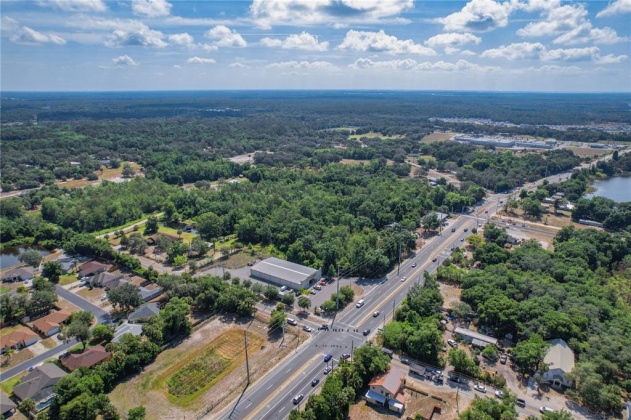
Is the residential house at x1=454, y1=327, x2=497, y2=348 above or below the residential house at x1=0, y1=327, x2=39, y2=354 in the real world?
above

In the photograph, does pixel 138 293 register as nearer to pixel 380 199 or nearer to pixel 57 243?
pixel 57 243

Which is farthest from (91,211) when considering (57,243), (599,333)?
(599,333)

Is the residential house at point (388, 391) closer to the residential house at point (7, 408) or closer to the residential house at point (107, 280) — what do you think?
the residential house at point (7, 408)

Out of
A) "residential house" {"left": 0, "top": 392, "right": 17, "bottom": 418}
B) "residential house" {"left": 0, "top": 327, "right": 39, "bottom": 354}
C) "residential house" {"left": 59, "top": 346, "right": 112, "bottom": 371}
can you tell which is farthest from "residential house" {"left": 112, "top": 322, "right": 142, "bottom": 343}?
"residential house" {"left": 0, "top": 392, "right": 17, "bottom": 418}

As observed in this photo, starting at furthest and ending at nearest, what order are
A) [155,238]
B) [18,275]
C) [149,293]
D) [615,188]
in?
[615,188], [155,238], [18,275], [149,293]

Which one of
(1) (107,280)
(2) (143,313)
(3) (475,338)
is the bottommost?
(1) (107,280)

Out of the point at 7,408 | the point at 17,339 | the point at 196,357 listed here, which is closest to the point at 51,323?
the point at 17,339

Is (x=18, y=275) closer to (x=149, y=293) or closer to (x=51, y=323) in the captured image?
(x=51, y=323)

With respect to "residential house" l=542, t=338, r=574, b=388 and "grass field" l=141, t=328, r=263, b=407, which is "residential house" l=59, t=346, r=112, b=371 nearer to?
"grass field" l=141, t=328, r=263, b=407
